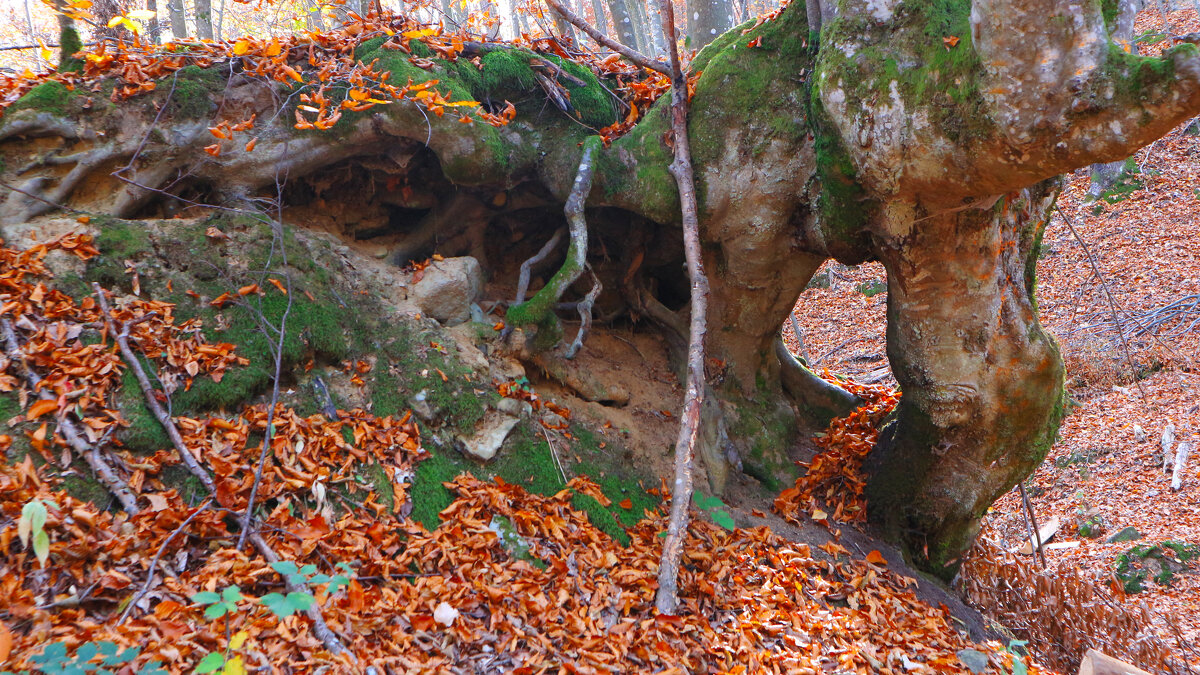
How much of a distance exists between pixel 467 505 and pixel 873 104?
10.4 ft

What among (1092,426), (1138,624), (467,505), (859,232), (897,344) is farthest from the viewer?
(1092,426)

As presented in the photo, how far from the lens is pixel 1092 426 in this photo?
8.24 metres

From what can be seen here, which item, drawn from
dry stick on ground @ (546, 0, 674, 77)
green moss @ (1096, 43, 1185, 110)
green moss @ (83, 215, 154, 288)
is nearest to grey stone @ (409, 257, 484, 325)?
green moss @ (83, 215, 154, 288)

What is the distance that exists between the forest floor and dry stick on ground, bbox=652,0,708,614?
2268 mm

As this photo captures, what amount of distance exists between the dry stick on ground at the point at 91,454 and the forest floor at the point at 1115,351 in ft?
17.2

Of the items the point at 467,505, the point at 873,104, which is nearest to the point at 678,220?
the point at 873,104

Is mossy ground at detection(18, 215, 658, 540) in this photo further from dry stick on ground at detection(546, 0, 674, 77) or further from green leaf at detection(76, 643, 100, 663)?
dry stick on ground at detection(546, 0, 674, 77)

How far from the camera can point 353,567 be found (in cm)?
297

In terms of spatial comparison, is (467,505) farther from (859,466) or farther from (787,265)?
(859,466)

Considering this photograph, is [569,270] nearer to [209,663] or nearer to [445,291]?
[445,291]

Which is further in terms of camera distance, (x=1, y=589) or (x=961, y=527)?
(x=961, y=527)

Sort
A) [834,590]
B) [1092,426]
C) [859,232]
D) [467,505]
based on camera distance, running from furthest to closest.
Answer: [1092,426] < [859,232] < [834,590] < [467,505]

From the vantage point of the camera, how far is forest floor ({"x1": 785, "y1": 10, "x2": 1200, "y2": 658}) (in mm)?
6707

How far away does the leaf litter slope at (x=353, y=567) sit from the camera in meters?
2.44
